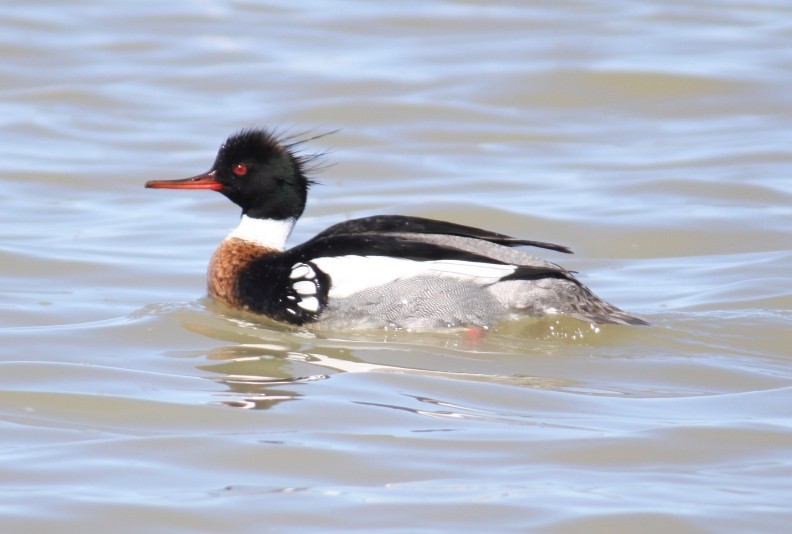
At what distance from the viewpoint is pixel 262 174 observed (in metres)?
8.94

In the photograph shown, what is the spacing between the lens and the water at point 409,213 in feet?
18.1

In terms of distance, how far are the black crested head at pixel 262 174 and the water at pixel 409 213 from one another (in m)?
0.80

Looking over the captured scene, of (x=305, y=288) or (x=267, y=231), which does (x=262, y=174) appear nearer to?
(x=267, y=231)

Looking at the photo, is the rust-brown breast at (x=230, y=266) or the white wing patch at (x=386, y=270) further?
the rust-brown breast at (x=230, y=266)

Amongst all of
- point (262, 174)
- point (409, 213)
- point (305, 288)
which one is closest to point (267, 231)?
point (262, 174)

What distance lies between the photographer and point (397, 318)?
8.06 metres

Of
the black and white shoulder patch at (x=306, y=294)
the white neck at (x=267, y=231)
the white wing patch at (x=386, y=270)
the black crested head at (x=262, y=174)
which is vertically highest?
the black crested head at (x=262, y=174)

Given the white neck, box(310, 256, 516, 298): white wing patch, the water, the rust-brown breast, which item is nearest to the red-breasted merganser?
box(310, 256, 516, 298): white wing patch

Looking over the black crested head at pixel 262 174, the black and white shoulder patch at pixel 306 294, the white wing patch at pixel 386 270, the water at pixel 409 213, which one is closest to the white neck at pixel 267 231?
the black crested head at pixel 262 174

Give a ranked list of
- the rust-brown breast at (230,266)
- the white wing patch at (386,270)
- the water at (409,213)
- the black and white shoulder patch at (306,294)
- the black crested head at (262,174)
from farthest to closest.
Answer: the black crested head at (262,174) < the rust-brown breast at (230,266) < the black and white shoulder patch at (306,294) < the white wing patch at (386,270) < the water at (409,213)

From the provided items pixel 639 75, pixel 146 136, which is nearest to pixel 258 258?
pixel 146 136

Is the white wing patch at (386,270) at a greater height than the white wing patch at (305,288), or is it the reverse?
the white wing patch at (386,270)

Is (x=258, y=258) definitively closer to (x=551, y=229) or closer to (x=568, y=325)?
(x=568, y=325)

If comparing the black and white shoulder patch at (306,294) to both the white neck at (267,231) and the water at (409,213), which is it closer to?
the water at (409,213)
